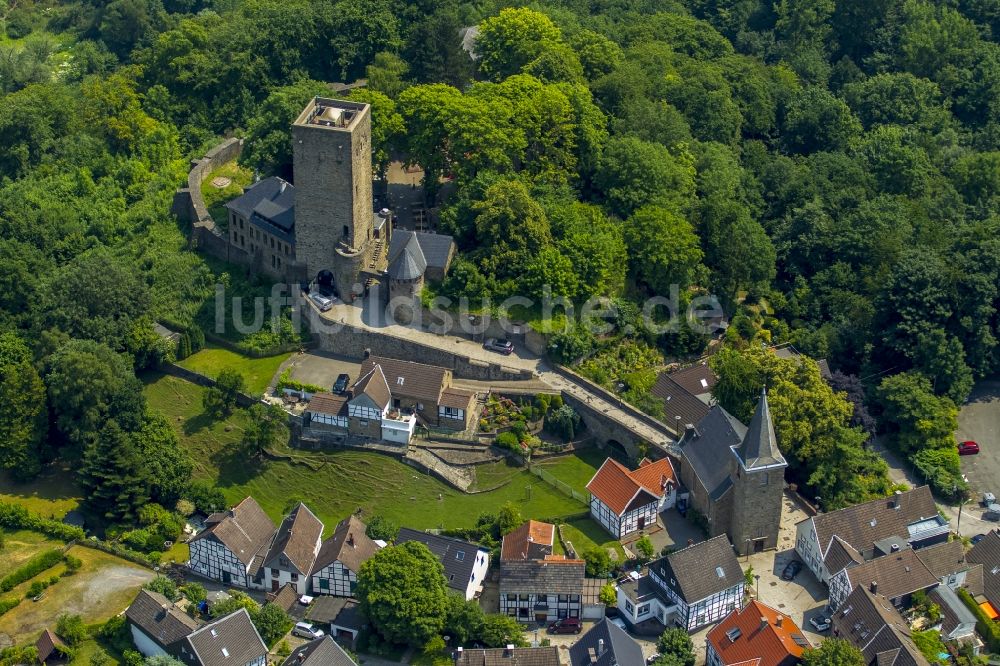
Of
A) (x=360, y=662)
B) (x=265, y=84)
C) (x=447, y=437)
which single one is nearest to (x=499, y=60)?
(x=265, y=84)

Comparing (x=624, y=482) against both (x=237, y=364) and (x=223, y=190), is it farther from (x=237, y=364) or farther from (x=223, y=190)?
(x=223, y=190)

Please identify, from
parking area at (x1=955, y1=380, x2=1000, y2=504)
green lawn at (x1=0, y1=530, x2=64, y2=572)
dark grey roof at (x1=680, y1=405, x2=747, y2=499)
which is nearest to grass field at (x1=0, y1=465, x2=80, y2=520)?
green lawn at (x1=0, y1=530, x2=64, y2=572)

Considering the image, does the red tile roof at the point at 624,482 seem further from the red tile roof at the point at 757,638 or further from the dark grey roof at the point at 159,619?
the dark grey roof at the point at 159,619

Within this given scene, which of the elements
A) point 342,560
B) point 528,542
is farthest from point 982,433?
point 342,560

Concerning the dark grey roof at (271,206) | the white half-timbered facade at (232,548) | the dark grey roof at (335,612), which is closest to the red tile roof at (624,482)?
the dark grey roof at (335,612)

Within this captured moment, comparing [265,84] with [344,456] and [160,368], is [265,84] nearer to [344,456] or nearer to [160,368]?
[160,368]

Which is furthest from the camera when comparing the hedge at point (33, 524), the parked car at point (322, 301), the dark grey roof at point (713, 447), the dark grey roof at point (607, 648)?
the parked car at point (322, 301)
